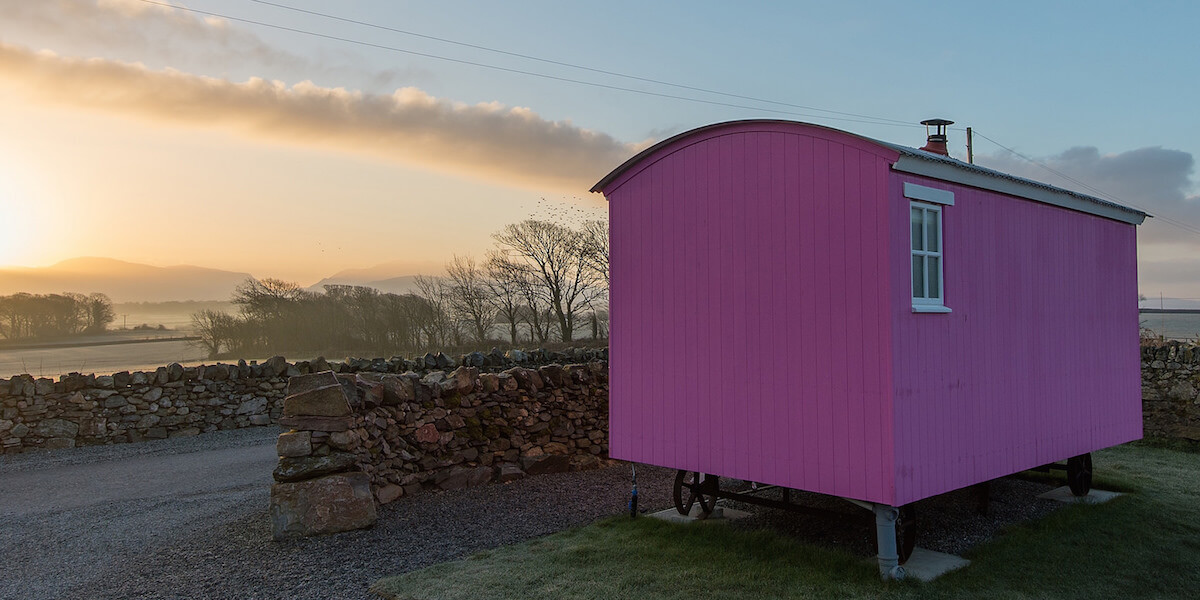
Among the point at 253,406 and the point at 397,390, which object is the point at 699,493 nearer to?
the point at 397,390

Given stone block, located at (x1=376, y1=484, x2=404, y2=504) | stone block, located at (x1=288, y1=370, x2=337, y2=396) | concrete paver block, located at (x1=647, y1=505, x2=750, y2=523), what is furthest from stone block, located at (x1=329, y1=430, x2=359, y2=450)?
concrete paver block, located at (x1=647, y1=505, x2=750, y2=523)

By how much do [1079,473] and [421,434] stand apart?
24.8 ft

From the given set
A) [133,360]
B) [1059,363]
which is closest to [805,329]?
[1059,363]

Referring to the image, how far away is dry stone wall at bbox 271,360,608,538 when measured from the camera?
273 inches

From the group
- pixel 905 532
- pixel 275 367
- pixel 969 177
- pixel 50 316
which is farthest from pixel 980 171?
pixel 50 316

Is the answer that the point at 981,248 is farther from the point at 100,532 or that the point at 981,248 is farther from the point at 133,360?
the point at 133,360

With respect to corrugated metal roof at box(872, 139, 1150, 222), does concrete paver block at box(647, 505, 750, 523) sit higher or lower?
lower

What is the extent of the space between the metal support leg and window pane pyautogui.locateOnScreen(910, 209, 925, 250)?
2.05 meters

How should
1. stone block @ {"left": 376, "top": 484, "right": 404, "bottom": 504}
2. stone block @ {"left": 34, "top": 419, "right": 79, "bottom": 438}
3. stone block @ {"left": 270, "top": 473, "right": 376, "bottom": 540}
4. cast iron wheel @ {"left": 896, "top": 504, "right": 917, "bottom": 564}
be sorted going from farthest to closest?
stone block @ {"left": 34, "top": 419, "right": 79, "bottom": 438}
stone block @ {"left": 376, "top": 484, "right": 404, "bottom": 504}
stone block @ {"left": 270, "top": 473, "right": 376, "bottom": 540}
cast iron wheel @ {"left": 896, "top": 504, "right": 917, "bottom": 564}

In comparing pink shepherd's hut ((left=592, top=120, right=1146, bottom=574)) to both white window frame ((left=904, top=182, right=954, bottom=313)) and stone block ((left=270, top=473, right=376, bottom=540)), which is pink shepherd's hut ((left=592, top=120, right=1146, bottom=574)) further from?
stone block ((left=270, top=473, right=376, bottom=540))

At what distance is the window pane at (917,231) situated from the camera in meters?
5.90

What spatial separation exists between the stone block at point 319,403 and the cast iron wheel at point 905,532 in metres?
5.09

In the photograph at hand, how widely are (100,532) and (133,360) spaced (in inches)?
703

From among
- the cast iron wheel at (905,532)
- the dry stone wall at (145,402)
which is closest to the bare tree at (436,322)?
the dry stone wall at (145,402)
